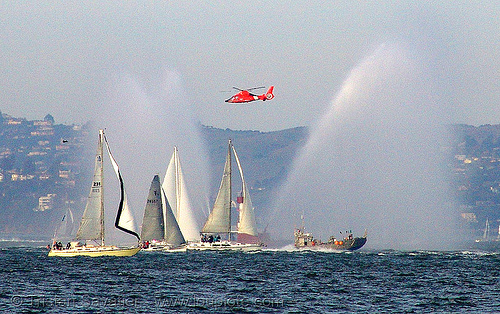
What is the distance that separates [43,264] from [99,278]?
63.7 ft

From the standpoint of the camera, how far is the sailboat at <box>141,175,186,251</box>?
113750mm

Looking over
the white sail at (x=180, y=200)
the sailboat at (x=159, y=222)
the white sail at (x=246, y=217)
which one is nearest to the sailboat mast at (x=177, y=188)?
the white sail at (x=180, y=200)

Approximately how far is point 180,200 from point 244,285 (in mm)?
53885

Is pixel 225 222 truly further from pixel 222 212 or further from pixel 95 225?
pixel 95 225

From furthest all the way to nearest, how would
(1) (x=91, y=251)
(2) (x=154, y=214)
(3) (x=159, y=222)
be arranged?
(3) (x=159, y=222) → (2) (x=154, y=214) → (1) (x=91, y=251)

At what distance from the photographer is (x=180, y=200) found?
4921 inches

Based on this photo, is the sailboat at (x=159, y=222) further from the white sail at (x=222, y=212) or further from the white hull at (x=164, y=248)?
the white sail at (x=222, y=212)

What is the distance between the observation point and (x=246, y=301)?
60.6 metres

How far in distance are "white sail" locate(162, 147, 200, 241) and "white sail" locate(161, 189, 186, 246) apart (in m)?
8.20

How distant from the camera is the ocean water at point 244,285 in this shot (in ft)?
190

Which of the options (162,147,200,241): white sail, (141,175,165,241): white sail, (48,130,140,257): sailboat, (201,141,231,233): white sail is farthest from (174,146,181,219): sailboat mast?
(48,130,140,257): sailboat

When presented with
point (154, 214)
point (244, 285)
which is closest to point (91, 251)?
point (154, 214)

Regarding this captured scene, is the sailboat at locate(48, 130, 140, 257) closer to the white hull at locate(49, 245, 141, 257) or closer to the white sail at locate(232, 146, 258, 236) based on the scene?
the white hull at locate(49, 245, 141, 257)

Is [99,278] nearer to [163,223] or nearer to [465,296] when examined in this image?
[465,296]
